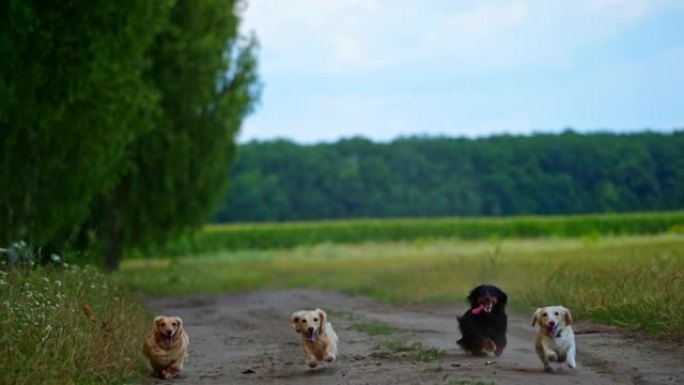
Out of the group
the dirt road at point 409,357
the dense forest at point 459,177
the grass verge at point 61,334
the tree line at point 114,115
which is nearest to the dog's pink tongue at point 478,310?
the dirt road at point 409,357

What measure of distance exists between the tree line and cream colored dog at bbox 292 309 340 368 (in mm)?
3312

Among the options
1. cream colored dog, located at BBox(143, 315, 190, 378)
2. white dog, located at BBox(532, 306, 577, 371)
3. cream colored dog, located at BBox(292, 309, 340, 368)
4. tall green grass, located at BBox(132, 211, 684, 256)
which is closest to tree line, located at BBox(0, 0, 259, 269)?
cream colored dog, located at BBox(143, 315, 190, 378)

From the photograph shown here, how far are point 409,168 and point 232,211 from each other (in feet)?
54.7

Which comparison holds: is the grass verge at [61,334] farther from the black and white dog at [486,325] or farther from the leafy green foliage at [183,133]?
the leafy green foliage at [183,133]

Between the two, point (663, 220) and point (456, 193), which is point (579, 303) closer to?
point (663, 220)

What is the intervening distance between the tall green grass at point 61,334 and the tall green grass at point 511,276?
6695mm

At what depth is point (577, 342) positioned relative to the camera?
14852mm

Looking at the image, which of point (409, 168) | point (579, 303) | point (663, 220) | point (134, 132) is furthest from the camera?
point (409, 168)

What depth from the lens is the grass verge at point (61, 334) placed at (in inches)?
419

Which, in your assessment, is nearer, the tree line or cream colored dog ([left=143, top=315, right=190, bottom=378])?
cream colored dog ([left=143, top=315, right=190, bottom=378])

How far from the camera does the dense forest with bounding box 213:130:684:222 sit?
115 ft

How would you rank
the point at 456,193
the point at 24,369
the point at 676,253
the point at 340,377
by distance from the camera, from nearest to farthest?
the point at 24,369 < the point at 340,377 < the point at 676,253 < the point at 456,193

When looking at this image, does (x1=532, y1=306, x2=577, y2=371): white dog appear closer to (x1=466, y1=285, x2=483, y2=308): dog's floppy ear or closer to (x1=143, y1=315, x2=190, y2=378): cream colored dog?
(x1=466, y1=285, x2=483, y2=308): dog's floppy ear

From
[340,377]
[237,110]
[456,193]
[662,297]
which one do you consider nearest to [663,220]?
[237,110]
